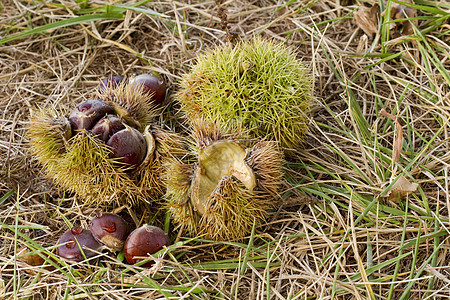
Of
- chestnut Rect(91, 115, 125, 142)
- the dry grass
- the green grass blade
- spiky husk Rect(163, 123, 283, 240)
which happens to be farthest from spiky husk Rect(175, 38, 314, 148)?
the green grass blade

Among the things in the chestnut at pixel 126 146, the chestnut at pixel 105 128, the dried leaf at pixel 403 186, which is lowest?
the dried leaf at pixel 403 186

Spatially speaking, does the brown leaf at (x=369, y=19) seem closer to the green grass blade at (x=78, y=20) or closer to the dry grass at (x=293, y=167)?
the dry grass at (x=293, y=167)

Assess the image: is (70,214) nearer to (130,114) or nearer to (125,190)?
(125,190)

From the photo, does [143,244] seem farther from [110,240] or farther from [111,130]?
[111,130]

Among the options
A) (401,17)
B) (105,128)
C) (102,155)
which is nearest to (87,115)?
(105,128)

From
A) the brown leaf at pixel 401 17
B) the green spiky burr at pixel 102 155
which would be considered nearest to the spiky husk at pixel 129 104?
the green spiky burr at pixel 102 155

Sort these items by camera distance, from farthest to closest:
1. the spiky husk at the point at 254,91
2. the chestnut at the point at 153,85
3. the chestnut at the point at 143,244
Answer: the chestnut at the point at 153,85
the spiky husk at the point at 254,91
the chestnut at the point at 143,244

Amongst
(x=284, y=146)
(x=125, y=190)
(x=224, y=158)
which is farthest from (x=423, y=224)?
(x=125, y=190)
